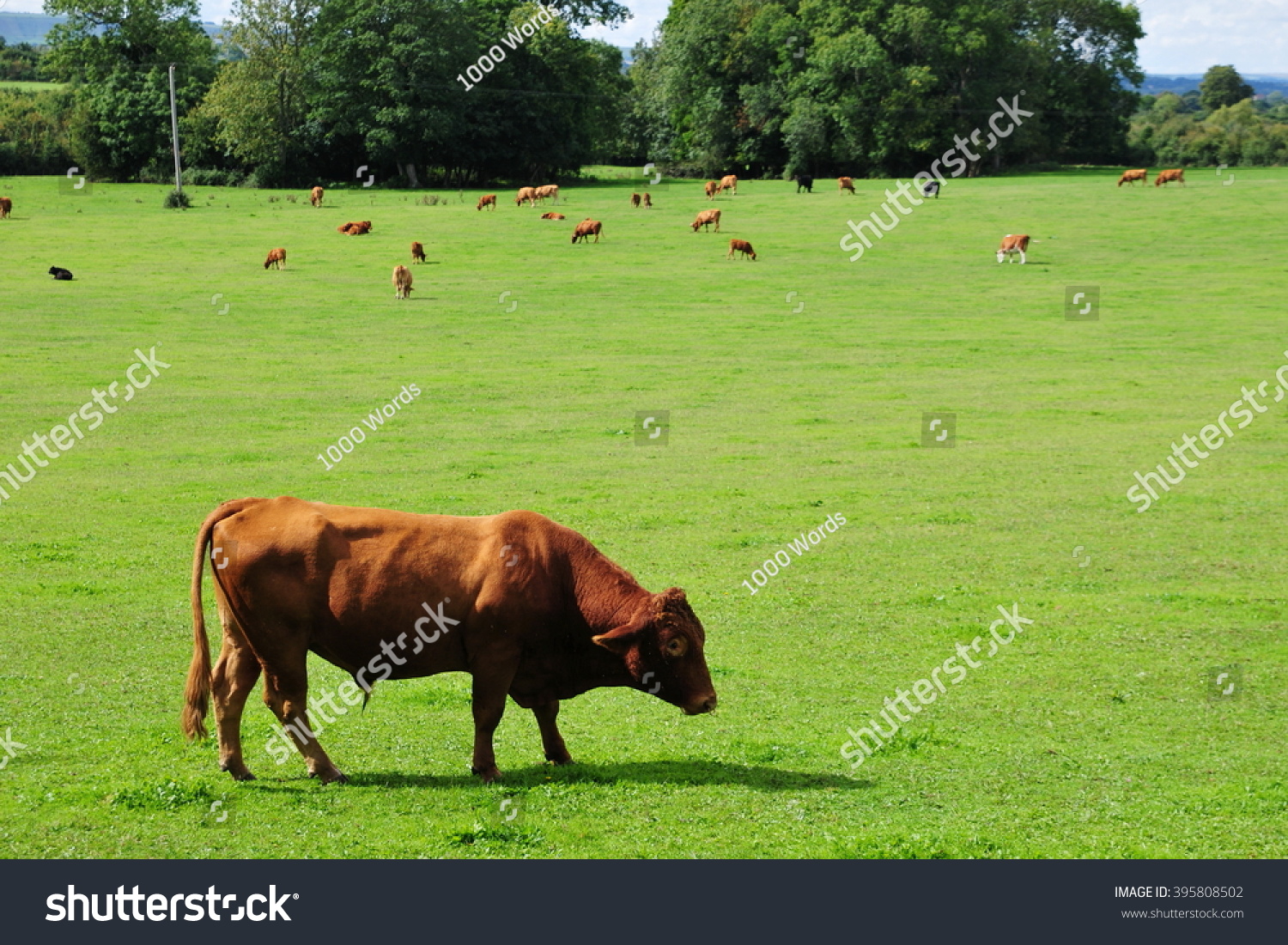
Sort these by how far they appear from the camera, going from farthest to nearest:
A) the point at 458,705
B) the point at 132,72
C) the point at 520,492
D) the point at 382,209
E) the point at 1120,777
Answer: the point at 132,72
the point at 382,209
the point at 520,492
the point at 458,705
the point at 1120,777

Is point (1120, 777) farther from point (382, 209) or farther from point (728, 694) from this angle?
point (382, 209)

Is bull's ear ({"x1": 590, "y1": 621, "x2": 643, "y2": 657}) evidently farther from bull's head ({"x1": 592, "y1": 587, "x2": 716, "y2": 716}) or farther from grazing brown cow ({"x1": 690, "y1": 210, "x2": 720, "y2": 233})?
grazing brown cow ({"x1": 690, "y1": 210, "x2": 720, "y2": 233})

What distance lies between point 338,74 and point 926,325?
5658 cm

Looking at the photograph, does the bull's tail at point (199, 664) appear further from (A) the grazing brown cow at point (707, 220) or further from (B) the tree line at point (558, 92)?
(B) the tree line at point (558, 92)

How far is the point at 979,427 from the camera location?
28.1 meters

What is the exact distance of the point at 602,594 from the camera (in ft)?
31.3

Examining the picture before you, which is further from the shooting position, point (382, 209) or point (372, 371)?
point (382, 209)

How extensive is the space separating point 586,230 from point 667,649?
162 feet

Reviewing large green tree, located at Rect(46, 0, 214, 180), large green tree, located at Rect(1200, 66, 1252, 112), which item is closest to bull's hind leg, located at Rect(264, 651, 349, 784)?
large green tree, located at Rect(46, 0, 214, 180)

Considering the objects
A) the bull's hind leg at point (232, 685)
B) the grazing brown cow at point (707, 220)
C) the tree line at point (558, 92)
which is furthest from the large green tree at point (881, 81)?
the bull's hind leg at point (232, 685)

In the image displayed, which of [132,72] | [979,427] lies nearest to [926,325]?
[979,427]

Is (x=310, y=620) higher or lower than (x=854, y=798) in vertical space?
higher

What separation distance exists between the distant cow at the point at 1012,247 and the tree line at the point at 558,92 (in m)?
33.6

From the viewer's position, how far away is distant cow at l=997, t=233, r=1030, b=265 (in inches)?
2055
